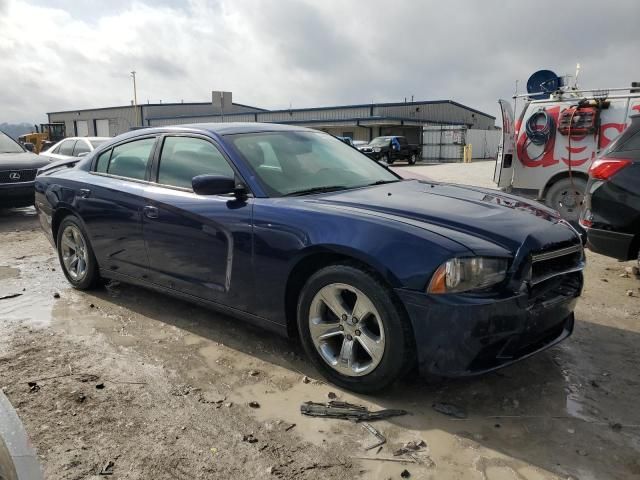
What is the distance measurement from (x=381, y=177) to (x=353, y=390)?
1.83m

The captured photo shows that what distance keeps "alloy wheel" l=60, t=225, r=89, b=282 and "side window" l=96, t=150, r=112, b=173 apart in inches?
24.1

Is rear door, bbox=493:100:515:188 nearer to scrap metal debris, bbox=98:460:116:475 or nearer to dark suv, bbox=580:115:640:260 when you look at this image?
dark suv, bbox=580:115:640:260

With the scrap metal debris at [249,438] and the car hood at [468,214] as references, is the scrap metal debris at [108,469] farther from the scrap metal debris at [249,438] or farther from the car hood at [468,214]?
the car hood at [468,214]

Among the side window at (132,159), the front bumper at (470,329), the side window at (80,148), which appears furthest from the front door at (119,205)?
the side window at (80,148)

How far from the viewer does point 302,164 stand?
3.82 metres

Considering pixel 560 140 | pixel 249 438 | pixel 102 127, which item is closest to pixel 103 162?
pixel 249 438

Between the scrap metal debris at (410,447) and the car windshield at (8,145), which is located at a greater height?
the car windshield at (8,145)

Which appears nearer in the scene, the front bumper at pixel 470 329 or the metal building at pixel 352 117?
the front bumper at pixel 470 329

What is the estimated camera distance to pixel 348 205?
10.3 feet

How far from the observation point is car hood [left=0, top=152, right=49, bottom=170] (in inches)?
358

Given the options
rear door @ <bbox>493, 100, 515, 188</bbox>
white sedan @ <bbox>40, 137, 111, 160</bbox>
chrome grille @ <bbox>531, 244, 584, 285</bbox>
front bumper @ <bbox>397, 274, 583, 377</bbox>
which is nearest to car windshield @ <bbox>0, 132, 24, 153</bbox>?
white sedan @ <bbox>40, 137, 111, 160</bbox>

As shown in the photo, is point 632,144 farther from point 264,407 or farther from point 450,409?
point 264,407

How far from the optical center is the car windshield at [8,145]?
1008cm

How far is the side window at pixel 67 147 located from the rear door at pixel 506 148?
9.56m
